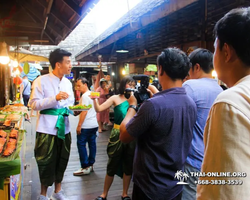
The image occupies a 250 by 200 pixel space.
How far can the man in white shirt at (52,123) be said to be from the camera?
331 cm

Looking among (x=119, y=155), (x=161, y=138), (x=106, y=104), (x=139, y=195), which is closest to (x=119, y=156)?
(x=119, y=155)

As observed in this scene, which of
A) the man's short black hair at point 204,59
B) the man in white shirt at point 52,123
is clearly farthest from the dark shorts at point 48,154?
the man's short black hair at point 204,59

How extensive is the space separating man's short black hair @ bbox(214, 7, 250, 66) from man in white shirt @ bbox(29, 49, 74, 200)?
2.62 meters

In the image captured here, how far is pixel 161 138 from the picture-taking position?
1843 millimetres

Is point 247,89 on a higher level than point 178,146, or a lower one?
higher

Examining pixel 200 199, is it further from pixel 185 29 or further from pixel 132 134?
pixel 185 29

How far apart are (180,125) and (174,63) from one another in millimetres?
546

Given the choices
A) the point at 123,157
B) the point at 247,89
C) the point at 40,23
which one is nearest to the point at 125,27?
the point at 40,23

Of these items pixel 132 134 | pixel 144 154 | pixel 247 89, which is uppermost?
pixel 247 89

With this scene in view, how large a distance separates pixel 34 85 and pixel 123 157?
75.3 inches

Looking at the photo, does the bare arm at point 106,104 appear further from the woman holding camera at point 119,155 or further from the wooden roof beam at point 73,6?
the wooden roof beam at point 73,6

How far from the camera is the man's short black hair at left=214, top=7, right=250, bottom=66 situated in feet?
3.14

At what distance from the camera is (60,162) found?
3518 millimetres

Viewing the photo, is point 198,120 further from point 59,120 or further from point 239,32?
point 59,120
